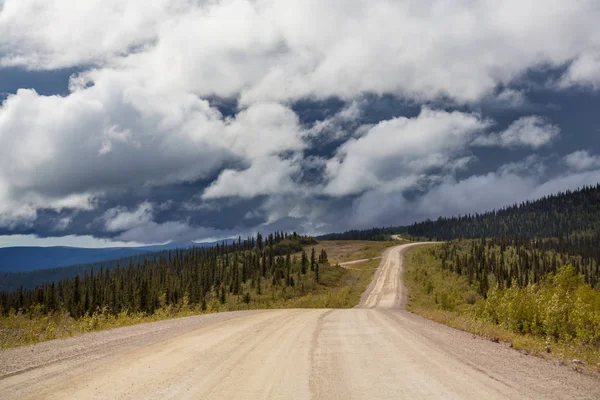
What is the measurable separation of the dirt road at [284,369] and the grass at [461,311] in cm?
116

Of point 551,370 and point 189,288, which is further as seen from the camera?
point 189,288

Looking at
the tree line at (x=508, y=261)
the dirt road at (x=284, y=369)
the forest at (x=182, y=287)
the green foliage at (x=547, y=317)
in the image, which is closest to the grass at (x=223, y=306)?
the forest at (x=182, y=287)

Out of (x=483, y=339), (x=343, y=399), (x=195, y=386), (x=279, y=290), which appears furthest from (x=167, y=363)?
(x=279, y=290)

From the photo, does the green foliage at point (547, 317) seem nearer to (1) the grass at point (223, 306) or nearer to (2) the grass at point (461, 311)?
(2) the grass at point (461, 311)

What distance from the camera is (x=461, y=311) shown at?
33625 mm

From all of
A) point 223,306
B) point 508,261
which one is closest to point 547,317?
point 223,306

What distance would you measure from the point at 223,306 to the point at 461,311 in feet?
113

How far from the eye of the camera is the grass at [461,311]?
12200 millimetres

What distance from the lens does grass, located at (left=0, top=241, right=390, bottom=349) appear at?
59.3ft

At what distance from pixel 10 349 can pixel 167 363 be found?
684 cm

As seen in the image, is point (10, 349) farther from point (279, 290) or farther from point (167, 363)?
point (279, 290)

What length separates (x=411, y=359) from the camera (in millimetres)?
10188

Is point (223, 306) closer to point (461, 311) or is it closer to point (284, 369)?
point (461, 311)

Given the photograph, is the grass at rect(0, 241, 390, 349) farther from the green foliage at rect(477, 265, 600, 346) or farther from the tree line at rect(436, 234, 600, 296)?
the tree line at rect(436, 234, 600, 296)
